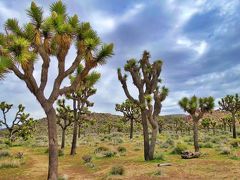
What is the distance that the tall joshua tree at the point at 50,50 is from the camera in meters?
12.6

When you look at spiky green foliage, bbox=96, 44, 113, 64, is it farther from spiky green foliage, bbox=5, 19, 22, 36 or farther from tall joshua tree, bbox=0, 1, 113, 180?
spiky green foliage, bbox=5, 19, 22, 36

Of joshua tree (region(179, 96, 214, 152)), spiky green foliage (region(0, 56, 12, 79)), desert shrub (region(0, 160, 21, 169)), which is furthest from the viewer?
joshua tree (region(179, 96, 214, 152))

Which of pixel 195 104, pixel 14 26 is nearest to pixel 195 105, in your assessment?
pixel 195 104

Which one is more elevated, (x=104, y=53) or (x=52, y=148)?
(x=104, y=53)

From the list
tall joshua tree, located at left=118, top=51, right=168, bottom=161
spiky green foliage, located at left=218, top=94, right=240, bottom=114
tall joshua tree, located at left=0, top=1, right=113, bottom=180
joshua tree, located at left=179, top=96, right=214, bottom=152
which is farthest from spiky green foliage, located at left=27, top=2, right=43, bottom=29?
spiky green foliage, located at left=218, top=94, right=240, bottom=114

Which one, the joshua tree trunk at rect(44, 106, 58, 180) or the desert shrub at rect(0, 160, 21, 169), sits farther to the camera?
the desert shrub at rect(0, 160, 21, 169)

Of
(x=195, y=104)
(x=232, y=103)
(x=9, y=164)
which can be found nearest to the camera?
(x=9, y=164)

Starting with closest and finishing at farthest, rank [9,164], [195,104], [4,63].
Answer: [4,63]
[9,164]
[195,104]

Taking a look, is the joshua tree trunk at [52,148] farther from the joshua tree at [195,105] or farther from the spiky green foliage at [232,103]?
the spiky green foliage at [232,103]

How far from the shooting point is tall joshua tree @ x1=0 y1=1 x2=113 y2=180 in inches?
495

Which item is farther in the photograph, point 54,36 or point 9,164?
point 9,164

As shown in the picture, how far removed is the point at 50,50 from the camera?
13664 millimetres

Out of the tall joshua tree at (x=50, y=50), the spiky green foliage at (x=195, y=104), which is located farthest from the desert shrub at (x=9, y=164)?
the spiky green foliage at (x=195, y=104)

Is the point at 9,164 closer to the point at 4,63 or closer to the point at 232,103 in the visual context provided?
the point at 4,63
